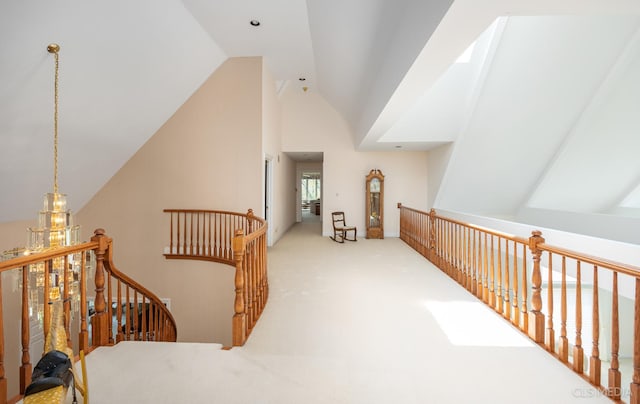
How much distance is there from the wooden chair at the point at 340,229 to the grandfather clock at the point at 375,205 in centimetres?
48

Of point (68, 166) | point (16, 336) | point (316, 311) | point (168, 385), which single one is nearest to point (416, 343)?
point (316, 311)

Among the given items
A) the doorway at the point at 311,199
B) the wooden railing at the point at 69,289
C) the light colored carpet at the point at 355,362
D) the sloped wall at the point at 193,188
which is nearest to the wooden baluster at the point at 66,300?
the wooden railing at the point at 69,289

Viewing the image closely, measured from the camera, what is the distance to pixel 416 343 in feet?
8.03

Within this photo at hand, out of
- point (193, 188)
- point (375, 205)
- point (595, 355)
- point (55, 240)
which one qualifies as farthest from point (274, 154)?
point (595, 355)

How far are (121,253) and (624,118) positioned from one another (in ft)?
31.3

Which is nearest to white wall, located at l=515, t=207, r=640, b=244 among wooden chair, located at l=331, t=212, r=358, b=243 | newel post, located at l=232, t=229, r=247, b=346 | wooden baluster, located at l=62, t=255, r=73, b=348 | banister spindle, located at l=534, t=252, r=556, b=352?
banister spindle, located at l=534, t=252, r=556, b=352

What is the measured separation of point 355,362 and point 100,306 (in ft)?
7.13

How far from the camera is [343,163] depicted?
8.02 m

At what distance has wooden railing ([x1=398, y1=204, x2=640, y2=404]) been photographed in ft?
6.07

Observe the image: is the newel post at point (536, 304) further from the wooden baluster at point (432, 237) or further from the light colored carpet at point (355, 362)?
the wooden baluster at point (432, 237)

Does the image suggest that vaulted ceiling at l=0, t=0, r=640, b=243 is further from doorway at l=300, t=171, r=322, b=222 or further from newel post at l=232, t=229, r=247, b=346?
doorway at l=300, t=171, r=322, b=222

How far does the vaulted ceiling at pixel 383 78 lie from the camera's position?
2898 mm

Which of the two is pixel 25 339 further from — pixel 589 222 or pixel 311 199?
pixel 311 199

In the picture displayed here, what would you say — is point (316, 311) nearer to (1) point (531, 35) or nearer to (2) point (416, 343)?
(2) point (416, 343)
